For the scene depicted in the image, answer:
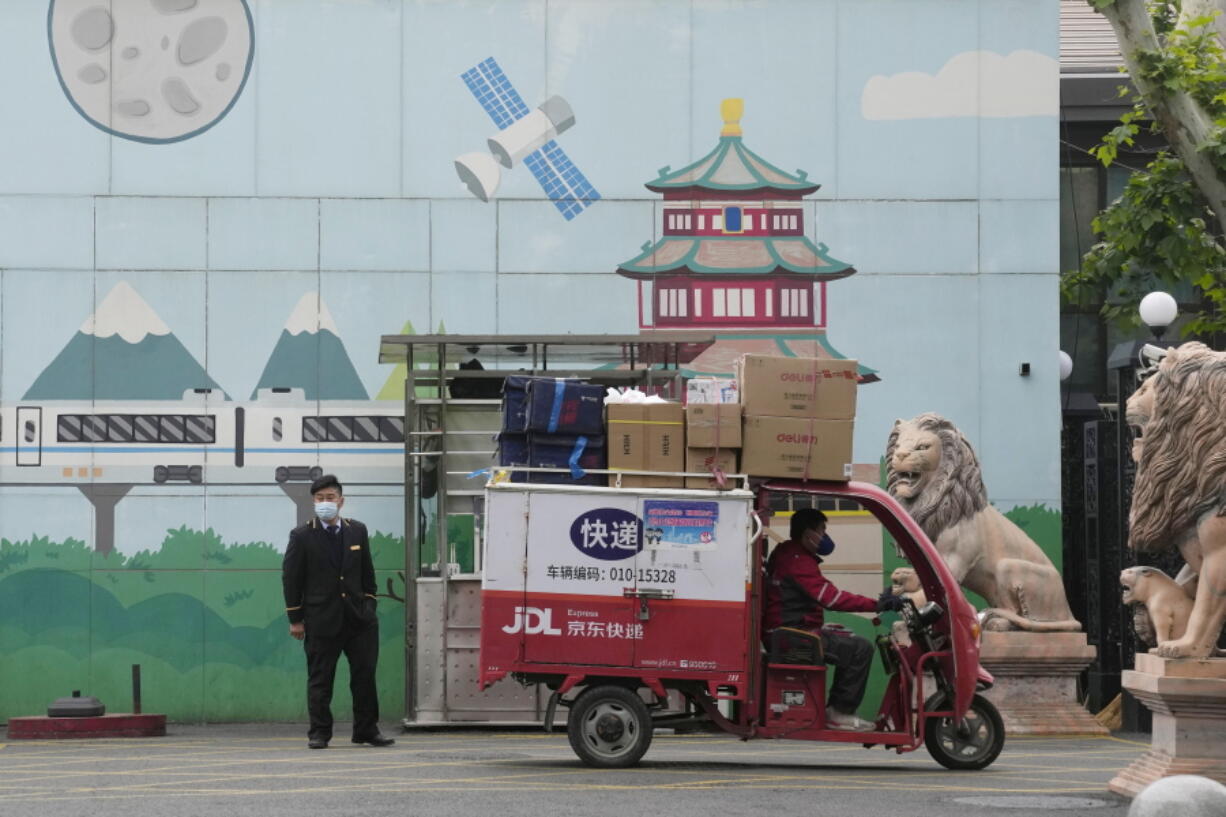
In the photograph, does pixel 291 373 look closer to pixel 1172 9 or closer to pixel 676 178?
pixel 676 178

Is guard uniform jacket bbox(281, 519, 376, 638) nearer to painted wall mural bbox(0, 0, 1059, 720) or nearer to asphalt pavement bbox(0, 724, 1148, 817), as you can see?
asphalt pavement bbox(0, 724, 1148, 817)

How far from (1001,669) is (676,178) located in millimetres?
5143

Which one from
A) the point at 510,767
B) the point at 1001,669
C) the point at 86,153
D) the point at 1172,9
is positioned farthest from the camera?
the point at 1172,9

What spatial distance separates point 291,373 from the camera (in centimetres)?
1802

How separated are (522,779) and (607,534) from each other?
1.62 m

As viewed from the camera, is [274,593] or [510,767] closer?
[510,767]

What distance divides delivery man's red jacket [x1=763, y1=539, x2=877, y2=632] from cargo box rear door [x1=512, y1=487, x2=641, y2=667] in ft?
3.11

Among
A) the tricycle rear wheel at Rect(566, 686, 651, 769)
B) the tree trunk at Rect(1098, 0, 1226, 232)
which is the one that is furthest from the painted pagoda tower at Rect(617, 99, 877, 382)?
the tricycle rear wheel at Rect(566, 686, 651, 769)

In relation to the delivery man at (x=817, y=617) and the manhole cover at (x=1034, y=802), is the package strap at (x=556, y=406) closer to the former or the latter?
the delivery man at (x=817, y=617)

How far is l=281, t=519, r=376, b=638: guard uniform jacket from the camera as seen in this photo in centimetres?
1501

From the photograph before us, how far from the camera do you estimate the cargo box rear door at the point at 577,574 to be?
1305cm

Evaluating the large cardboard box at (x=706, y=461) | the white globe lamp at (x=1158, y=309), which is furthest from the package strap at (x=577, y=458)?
the white globe lamp at (x=1158, y=309)

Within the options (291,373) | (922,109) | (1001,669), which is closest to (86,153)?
(291,373)

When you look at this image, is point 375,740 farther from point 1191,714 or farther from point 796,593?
point 1191,714
